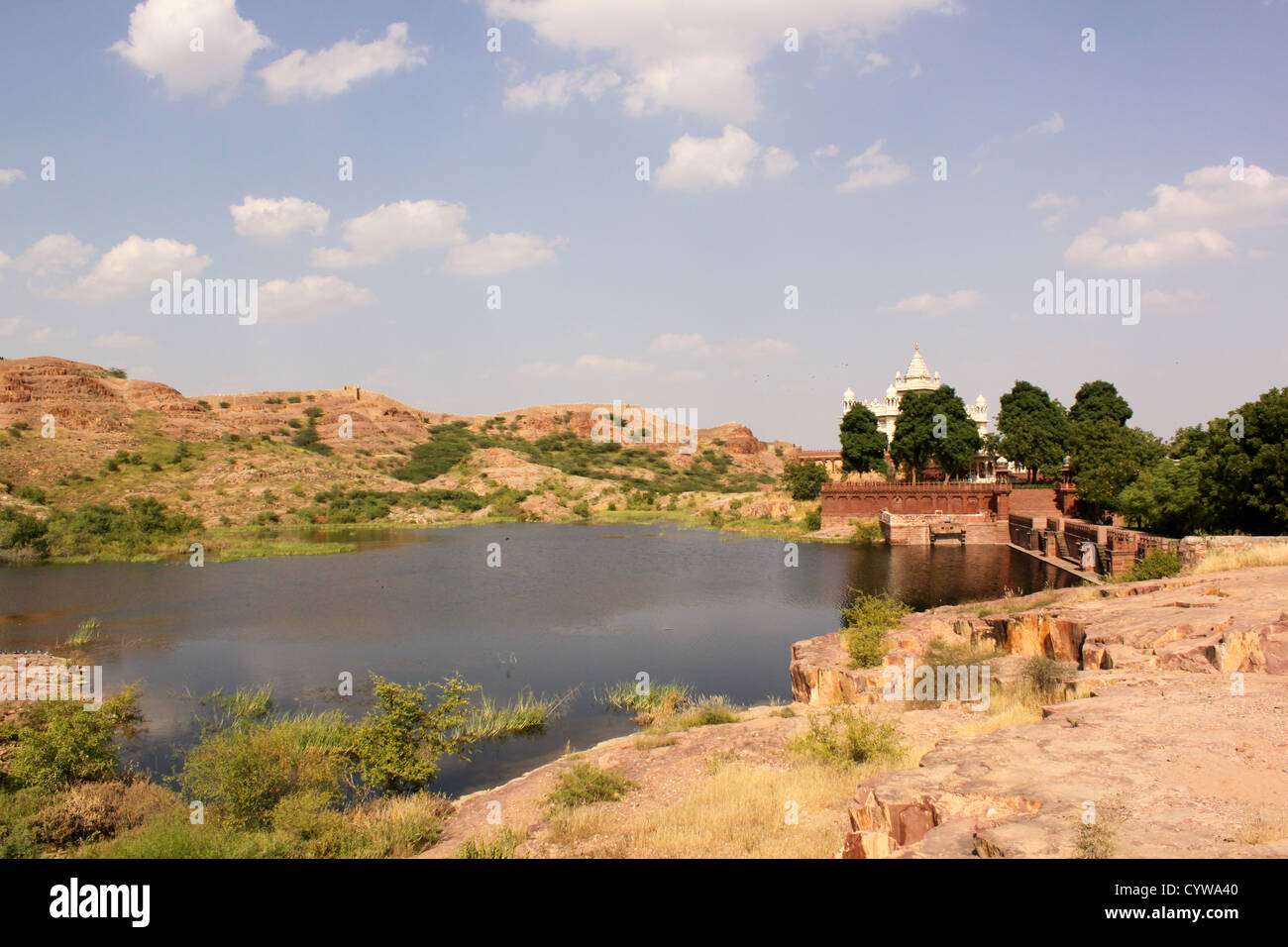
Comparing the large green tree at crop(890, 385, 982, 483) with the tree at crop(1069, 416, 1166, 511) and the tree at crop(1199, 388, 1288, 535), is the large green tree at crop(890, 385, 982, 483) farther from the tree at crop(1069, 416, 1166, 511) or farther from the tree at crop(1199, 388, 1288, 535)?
the tree at crop(1199, 388, 1288, 535)

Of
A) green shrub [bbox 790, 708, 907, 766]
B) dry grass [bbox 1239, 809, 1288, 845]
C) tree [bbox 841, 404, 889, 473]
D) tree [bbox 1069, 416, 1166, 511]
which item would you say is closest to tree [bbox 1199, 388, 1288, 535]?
tree [bbox 1069, 416, 1166, 511]

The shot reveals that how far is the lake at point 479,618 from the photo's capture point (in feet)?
57.0

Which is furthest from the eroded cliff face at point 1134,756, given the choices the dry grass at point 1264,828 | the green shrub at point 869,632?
the green shrub at point 869,632

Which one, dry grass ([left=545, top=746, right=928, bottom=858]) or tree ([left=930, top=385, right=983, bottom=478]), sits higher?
tree ([left=930, top=385, right=983, bottom=478])

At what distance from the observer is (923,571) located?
121 ft

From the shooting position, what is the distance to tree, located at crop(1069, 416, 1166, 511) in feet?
127

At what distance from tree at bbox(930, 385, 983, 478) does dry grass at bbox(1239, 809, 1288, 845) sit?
173 ft

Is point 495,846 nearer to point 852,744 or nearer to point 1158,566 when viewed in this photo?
point 852,744

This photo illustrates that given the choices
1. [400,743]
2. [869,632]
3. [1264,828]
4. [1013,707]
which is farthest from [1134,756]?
[400,743]

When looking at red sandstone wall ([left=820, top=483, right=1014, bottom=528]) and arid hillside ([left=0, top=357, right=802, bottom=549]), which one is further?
arid hillside ([left=0, top=357, right=802, bottom=549])

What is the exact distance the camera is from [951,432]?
5688 centimetres
